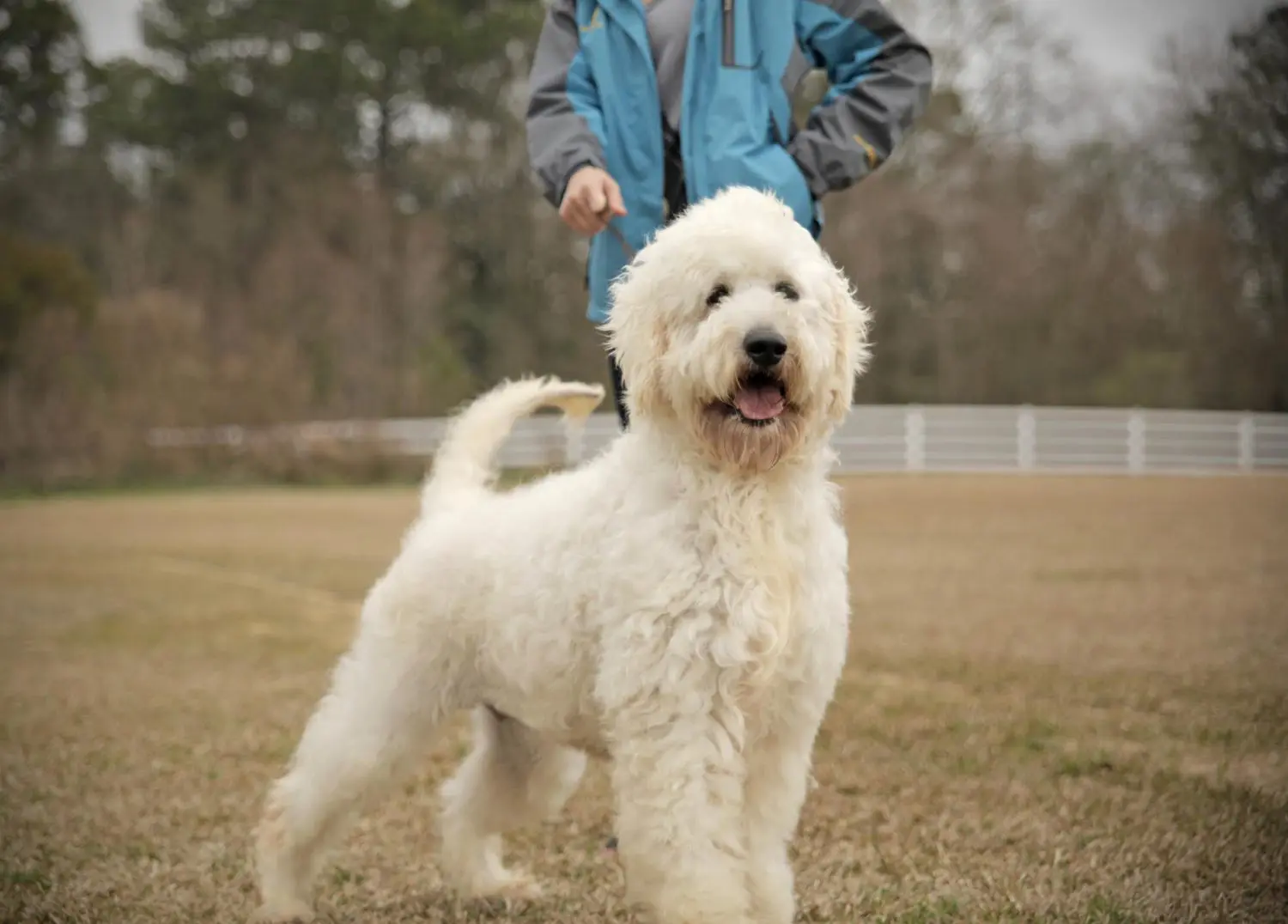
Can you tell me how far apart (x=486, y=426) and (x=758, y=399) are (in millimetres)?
1261

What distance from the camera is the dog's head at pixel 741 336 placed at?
2.87m

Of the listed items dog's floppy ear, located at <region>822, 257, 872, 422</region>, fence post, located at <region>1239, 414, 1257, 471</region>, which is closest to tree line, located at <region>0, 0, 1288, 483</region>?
fence post, located at <region>1239, 414, 1257, 471</region>

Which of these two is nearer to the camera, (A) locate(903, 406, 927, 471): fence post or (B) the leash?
(B) the leash

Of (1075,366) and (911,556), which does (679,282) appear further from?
(1075,366)

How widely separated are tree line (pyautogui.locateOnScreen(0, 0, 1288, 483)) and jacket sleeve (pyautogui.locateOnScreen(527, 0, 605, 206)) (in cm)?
1579

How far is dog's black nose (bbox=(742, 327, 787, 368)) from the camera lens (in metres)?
2.84

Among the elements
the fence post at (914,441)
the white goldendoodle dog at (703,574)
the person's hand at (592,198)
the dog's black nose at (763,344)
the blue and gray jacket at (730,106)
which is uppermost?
the blue and gray jacket at (730,106)

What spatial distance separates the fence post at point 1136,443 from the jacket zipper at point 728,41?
21.8 metres

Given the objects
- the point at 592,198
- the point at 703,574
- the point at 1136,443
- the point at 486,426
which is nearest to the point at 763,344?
the point at 703,574

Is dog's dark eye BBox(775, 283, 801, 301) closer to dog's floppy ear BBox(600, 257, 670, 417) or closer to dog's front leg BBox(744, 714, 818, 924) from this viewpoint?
dog's floppy ear BBox(600, 257, 670, 417)

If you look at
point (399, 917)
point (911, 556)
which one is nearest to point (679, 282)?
point (399, 917)

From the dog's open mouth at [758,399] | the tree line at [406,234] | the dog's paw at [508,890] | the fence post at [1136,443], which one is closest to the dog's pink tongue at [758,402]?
the dog's open mouth at [758,399]

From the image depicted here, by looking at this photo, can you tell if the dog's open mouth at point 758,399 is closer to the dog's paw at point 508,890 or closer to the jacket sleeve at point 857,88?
the jacket sleeve at point 857,88

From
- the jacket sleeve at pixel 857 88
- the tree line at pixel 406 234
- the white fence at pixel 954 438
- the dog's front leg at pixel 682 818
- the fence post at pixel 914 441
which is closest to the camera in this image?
the dog's front leg at pixel 682 818
